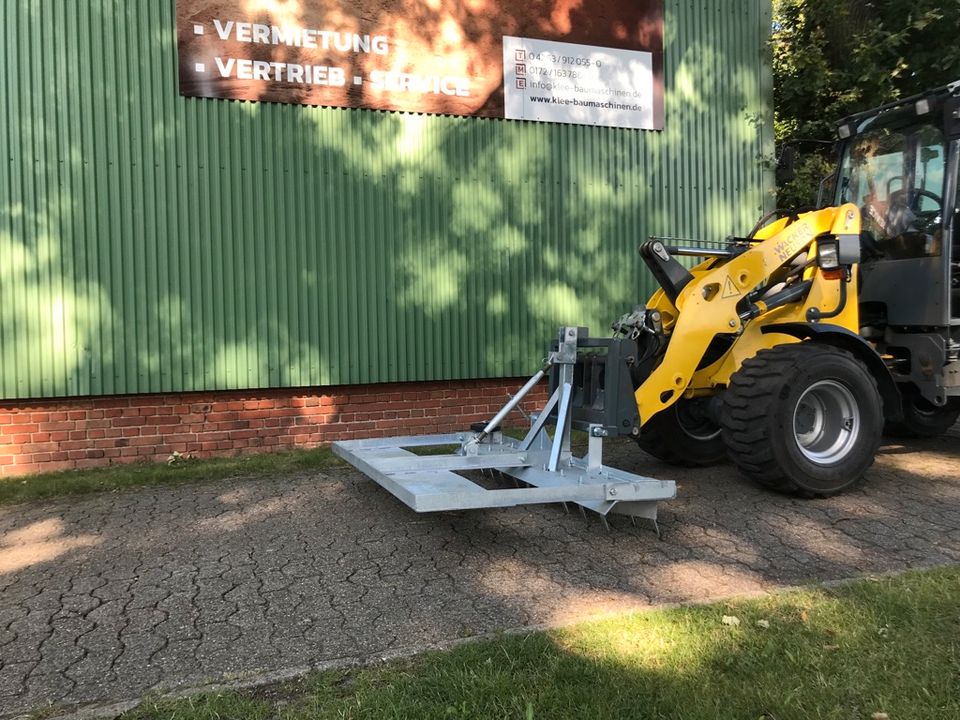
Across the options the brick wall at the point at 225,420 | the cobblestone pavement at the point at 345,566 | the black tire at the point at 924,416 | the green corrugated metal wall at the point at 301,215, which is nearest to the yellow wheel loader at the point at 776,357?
the black tire at the point at 924,416

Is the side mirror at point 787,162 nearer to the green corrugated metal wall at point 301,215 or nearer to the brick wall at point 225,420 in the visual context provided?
the green corrugated metal wall at point 301,215

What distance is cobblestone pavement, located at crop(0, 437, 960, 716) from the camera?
3316 mm

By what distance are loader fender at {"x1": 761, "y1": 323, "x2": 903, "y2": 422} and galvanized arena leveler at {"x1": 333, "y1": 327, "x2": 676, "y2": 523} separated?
1.55 metres

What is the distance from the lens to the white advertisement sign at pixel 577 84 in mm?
8875

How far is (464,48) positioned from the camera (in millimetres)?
8617

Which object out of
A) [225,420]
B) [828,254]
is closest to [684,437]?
[828,254]

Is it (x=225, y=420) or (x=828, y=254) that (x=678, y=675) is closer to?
(x=828, y=254)

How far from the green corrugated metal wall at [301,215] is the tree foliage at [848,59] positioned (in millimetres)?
1135

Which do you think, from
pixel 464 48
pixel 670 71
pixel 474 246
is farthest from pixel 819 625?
pixel 670 71

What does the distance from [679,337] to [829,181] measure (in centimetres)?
324

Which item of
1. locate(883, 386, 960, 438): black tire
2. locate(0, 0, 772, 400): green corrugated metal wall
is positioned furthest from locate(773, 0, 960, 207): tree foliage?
locate(883, 386, 960, 438): black tire

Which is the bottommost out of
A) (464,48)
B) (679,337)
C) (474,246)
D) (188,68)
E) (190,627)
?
(190,627)

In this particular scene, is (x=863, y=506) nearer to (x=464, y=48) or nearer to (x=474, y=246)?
(x=474, y=246)

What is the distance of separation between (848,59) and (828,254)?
6486 millimetres
